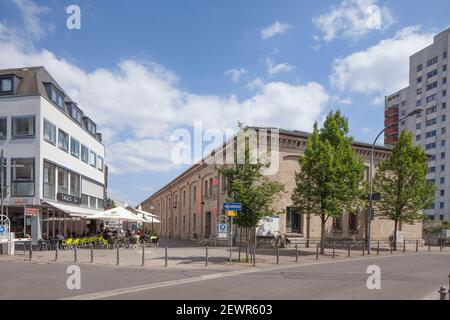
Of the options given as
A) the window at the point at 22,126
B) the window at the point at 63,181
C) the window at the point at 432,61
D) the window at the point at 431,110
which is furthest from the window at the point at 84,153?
the window at the point at 432,61

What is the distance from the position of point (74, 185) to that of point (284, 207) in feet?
65.0

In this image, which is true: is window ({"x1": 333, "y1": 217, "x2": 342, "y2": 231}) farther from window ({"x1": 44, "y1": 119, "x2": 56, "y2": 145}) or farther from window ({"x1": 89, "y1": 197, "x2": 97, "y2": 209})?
window ({"x1": 89, "y1": 197, "x2": 97, "y2": 209})

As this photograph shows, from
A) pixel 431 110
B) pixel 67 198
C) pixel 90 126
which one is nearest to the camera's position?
pixel 67 198

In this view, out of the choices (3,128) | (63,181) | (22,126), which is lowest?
(63,181)

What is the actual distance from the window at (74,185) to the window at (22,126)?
8.30 meters

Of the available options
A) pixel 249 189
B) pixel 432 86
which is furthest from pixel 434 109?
pixel 249 189

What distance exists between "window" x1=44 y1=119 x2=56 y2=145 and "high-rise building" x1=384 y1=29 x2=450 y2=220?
239ft

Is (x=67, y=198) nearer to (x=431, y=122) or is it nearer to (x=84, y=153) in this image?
(x=84, y=153)

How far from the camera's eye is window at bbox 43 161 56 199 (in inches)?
1180

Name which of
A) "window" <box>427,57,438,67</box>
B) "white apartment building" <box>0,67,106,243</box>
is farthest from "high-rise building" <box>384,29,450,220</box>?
"white apartment building" <box>0,67,106,243</box>

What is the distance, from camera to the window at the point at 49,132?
29922 millimetres

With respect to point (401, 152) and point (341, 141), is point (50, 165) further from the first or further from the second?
point (401, 152)

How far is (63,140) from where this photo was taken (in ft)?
113
